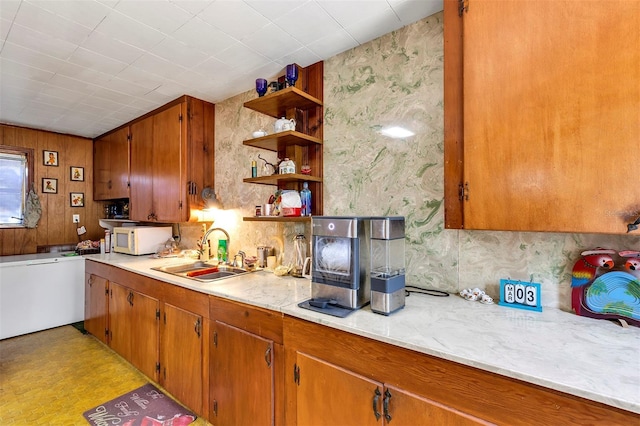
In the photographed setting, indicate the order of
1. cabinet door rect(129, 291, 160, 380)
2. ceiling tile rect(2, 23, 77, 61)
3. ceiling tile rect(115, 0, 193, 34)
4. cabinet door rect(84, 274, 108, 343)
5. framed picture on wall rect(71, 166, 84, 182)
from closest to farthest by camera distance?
ceiling tile rect(115, 0, 193, 34) < ceiling tile rect(2, 23, 77, 61) < cabinet door rect(129, 291, 160, 380) < cabinet door rect(84, 274, 108, 343) < framed picture on wall rect(71, 166, 84, 182)

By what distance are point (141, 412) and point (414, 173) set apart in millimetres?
2464

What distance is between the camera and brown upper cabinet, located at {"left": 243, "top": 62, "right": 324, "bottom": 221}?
2092 millimetres

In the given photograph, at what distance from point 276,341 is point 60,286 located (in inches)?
138

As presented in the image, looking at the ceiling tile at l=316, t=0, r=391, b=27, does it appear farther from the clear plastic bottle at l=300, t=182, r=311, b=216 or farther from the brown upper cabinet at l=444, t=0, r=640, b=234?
the clear plastic bottle at l=300, t=182, r=311, b=216

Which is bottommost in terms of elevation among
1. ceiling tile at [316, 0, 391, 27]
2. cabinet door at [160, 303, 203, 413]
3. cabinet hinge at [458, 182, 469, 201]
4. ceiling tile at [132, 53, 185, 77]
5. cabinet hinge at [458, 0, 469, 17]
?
cabinet door at [160, 303, 203, 413]

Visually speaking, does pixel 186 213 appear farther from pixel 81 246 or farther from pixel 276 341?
pixel 81 246

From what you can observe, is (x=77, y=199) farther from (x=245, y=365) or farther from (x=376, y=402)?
(x=376, y=402)

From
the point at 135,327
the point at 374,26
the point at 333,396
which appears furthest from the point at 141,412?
the point at 374,26

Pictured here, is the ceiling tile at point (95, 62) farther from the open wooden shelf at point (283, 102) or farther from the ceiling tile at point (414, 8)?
the ceiling tile at point (414, 8)

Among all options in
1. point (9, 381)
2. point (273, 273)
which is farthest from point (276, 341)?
point (9, 381)

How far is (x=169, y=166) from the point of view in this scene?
2.99 metres

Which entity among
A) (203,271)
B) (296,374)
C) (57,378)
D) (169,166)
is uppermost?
(169,166)

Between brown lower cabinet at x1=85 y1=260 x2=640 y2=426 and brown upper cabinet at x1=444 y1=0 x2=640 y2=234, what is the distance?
611 mm

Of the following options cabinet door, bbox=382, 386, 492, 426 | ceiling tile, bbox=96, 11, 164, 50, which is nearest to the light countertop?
cabinet door, bbox=382, 386, 492, 426
